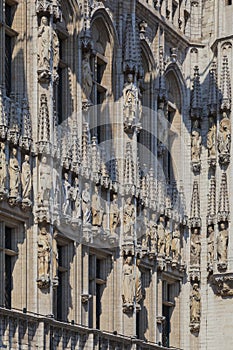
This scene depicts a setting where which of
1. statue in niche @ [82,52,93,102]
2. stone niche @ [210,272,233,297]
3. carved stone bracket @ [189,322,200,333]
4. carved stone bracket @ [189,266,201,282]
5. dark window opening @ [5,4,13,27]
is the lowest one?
carved stone bracket @ [189,322,200,333]

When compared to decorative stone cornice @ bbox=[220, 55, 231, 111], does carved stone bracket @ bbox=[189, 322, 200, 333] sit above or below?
below

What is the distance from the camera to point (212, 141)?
42.5 metres

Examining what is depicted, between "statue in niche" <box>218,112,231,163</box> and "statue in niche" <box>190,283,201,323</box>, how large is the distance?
14.4ft

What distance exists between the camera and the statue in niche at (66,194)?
33.5 meters

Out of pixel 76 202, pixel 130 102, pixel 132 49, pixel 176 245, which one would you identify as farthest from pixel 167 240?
pixel 76 202

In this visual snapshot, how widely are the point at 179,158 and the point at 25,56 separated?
35.7 ft

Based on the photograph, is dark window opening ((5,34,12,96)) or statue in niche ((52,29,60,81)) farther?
statue in niche ((52,29,60,81))

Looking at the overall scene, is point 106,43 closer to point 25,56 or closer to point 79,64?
point 79,64

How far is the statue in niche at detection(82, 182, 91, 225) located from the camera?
1364 inches

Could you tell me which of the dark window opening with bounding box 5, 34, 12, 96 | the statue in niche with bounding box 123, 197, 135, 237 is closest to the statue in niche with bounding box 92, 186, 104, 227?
the statue in niche with bounding box 123, 197, 135, 237

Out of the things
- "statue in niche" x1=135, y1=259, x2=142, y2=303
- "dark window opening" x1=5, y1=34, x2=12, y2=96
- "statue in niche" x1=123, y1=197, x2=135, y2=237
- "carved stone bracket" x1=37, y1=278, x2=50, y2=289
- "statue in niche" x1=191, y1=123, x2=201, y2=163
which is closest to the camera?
"carved stone bracket" x1=37, y1=278, x2=50, y2=289

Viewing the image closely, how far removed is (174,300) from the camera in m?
41.5

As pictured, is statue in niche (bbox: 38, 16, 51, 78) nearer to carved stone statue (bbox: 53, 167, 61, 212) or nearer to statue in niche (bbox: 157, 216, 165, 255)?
carved stone statue (bbox: 53, 167, 61, 212)

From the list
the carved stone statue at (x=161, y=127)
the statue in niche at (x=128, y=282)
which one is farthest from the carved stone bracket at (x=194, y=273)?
the statue in niche at (x=128, y=282)
